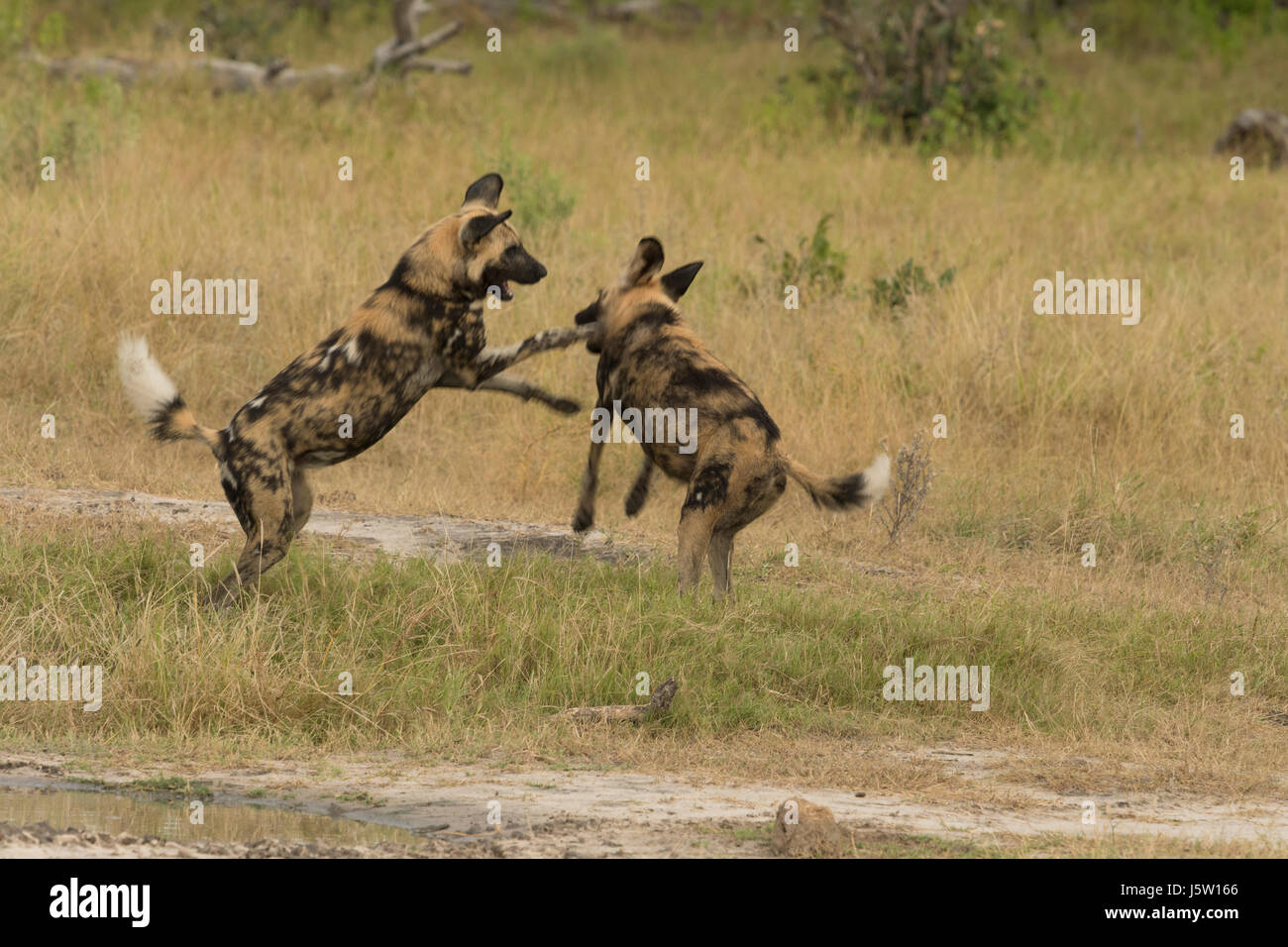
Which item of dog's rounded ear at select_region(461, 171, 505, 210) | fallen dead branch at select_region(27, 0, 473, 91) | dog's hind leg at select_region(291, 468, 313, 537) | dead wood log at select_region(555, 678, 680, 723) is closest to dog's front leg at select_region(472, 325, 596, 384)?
dog's rounded ear at select_region(461, 171, 505, 210)

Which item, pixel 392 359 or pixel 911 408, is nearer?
pixel 392 359

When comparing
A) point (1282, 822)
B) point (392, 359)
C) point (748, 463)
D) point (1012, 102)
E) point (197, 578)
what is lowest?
point (1282, 822)

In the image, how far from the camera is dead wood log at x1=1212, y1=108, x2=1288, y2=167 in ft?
59.8

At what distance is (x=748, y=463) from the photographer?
261 inches

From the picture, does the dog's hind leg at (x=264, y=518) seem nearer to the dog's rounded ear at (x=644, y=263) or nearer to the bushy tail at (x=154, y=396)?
the bushy tail at (x=154, y=396)

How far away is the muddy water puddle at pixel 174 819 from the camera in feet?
15.7

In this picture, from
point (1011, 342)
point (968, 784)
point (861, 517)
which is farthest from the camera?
point (1011, 342)

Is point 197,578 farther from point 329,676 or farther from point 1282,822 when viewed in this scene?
point 1282,822

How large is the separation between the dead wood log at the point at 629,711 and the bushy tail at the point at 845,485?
1.09m

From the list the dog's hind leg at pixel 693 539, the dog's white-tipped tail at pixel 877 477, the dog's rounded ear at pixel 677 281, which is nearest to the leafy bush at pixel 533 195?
the dog's rounded ear at pixel 677 281

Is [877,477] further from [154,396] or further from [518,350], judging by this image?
[154,396]

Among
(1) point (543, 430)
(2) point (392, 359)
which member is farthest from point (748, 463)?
(1) point (543, 430)
